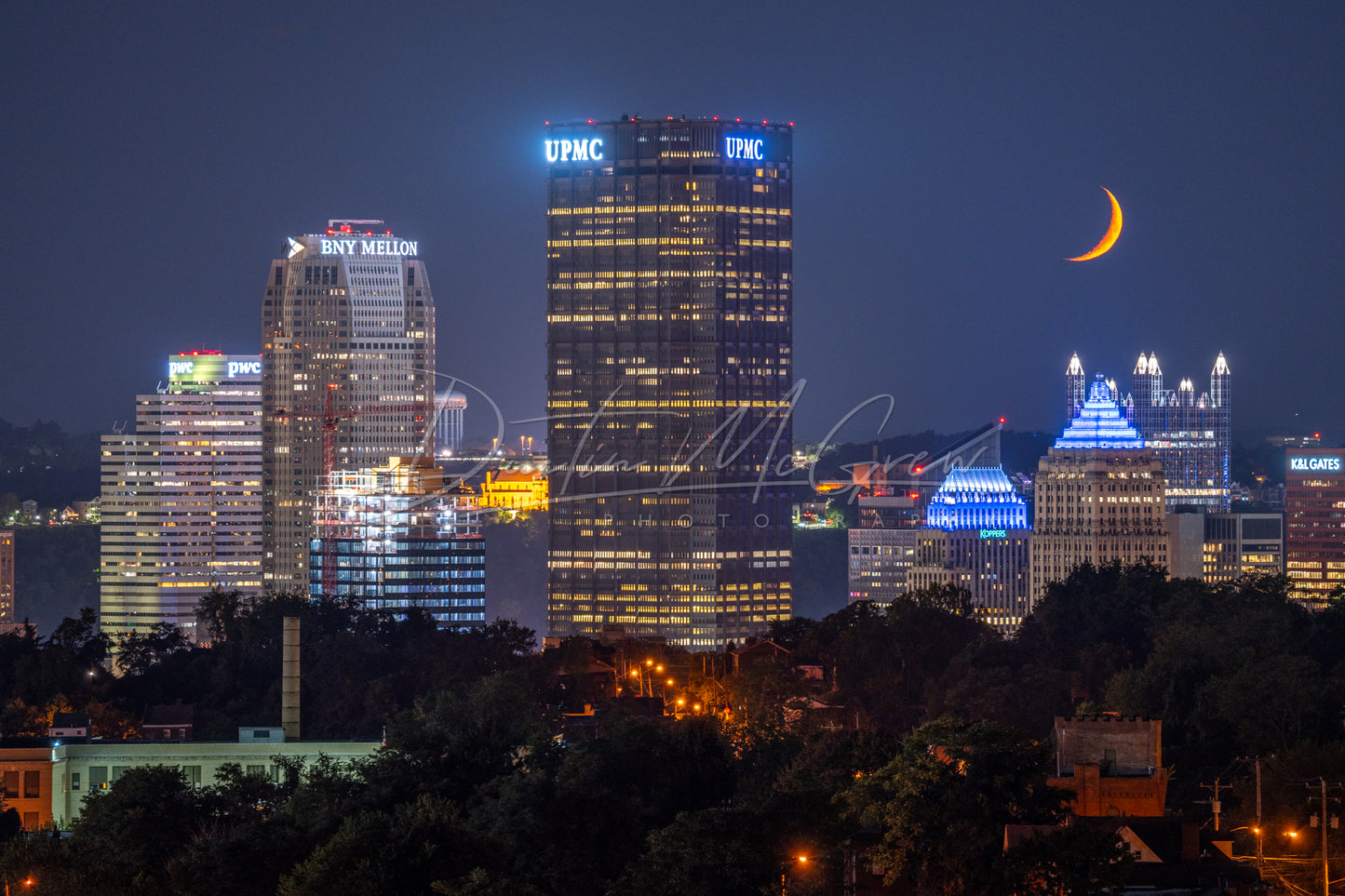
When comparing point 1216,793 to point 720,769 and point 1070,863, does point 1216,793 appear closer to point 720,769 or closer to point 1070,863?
point 720,769

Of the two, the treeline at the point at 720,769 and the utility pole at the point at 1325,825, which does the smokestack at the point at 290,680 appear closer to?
the treeline at the point at 720,769

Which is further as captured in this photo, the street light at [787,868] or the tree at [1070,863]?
the street light at [787,868]

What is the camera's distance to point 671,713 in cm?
14288

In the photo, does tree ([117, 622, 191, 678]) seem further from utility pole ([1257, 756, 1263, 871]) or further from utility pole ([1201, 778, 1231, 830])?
utility pole ([1257, 756, 1263, 871])

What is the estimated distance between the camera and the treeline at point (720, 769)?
3086 inches

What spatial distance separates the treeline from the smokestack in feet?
7.26

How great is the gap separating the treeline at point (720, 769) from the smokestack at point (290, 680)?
2.21m

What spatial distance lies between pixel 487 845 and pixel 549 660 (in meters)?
82.1

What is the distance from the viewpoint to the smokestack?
14175 centimetres

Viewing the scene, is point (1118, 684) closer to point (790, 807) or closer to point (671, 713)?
point (671, 713)

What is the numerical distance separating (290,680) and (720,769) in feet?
169

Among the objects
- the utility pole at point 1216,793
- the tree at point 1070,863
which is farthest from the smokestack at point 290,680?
the tree at point 1070,863

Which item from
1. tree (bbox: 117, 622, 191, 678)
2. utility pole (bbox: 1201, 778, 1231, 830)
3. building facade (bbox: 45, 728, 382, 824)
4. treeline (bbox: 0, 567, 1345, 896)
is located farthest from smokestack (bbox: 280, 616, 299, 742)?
utility pole (bbox: 1201, 778, 1231, 830)

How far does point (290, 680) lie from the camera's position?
145125mm
